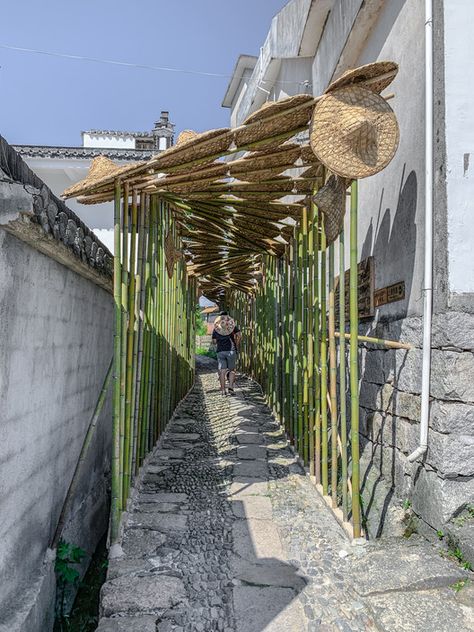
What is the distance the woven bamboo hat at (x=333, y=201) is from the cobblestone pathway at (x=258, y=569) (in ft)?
6.17

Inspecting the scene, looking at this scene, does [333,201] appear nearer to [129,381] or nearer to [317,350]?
[317,350]

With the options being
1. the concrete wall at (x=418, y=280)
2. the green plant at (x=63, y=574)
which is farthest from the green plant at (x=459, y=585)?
the green plant at (x=63, y=574)

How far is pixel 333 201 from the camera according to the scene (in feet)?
10.7

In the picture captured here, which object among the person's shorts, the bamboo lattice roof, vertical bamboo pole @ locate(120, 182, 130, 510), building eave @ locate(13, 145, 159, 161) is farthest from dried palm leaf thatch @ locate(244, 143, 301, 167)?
building eave @ locate(13, 145, 159, 161)

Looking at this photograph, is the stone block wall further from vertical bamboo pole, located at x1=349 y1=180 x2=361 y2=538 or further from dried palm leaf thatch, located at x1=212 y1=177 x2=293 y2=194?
dried palm leaf thatch, located at x1=212 y1=177 x2=293 y2=194

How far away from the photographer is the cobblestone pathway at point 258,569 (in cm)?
223

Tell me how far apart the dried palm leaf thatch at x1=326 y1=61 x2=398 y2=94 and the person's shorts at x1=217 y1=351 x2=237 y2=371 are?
19.2 feet

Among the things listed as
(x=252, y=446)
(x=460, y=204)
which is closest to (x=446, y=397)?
(x=460, y=204)

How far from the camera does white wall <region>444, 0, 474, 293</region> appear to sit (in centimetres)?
279

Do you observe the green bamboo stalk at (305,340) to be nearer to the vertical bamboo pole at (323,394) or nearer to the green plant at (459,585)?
the vertical bamboo pole at (323,394)

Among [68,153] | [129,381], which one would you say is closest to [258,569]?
[129,381]

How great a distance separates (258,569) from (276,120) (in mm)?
Answer: 2439

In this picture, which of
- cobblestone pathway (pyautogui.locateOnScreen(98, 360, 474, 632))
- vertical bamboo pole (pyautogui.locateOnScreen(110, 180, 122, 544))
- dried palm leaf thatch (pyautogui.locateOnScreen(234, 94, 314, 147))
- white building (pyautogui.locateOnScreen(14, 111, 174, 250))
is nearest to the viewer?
cobblestone pathway (pyautogui.locateOnScreen(98, 360, 474, 632))

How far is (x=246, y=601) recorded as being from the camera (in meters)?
2.40
